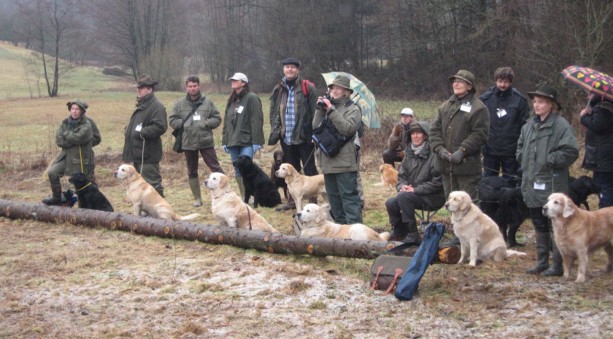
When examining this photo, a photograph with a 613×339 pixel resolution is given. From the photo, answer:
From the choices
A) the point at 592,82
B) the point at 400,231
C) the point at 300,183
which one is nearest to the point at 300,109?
the point at 300,183

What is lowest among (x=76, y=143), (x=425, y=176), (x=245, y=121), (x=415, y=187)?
(x=415, y=187)

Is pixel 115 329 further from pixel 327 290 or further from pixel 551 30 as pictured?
pixel 551 30

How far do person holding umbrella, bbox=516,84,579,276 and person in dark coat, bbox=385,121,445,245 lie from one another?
1.19 metres

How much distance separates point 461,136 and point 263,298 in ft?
9.15

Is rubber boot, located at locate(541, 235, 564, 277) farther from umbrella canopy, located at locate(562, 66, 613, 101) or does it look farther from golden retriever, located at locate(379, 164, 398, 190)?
golden retriever, located at locate(379, 164, 398, 190)

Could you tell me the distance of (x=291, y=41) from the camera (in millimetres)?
43656

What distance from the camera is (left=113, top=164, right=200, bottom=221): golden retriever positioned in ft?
29.9

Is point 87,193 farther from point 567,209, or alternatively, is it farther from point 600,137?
point 600,137

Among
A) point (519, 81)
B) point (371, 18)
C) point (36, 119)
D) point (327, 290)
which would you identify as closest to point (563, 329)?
point (327, 290)

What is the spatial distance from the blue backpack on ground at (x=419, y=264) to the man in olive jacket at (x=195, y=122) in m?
5.16

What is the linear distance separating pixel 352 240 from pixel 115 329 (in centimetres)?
254

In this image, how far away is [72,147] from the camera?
9.76 m

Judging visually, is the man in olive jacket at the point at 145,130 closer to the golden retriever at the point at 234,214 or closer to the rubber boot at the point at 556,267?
the golden retriever at the point at 234,214

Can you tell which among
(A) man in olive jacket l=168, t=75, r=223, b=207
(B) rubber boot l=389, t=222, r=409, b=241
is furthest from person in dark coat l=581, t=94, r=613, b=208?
(A) man in olive jacket l=168, t=75, r=223, b=207
